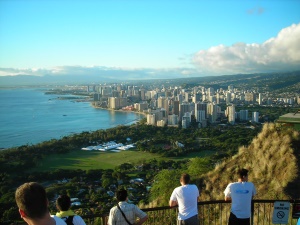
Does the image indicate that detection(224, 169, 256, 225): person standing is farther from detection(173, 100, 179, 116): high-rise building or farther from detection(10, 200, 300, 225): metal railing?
detection(173, 100, 179, 116): high-rise building

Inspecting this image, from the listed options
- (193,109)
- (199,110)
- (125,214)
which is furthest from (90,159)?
(193,109)

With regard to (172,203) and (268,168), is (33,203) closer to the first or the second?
(172,203)

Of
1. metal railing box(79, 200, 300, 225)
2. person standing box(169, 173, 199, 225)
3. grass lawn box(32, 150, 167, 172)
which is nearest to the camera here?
person standing box(169, 173, 199, 225)

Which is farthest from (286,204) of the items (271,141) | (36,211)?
(271,141)

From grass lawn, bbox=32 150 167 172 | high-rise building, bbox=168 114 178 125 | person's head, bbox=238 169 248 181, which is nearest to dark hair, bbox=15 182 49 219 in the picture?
person's head, bbox=238 169 248 181

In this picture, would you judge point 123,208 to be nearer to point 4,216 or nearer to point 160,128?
point 4,216

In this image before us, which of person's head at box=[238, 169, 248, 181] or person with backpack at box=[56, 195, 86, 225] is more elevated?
person with backpack at box=[56, 195, 86, 225]

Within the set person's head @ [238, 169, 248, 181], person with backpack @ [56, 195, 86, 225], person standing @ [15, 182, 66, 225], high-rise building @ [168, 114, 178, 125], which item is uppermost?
person standing @ [15, 182, 66, 225]
